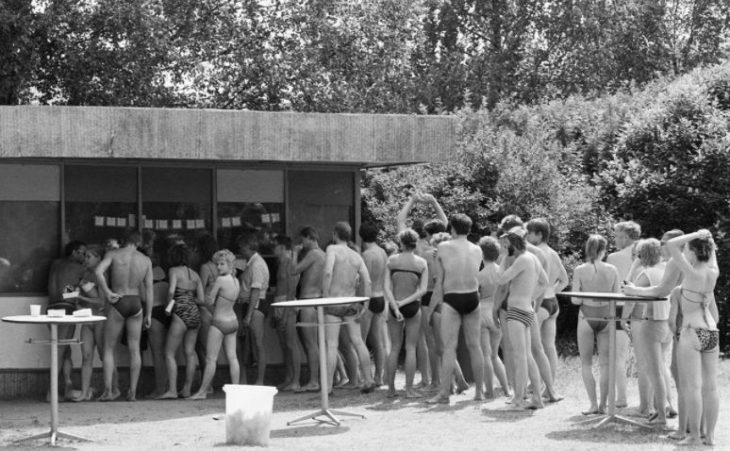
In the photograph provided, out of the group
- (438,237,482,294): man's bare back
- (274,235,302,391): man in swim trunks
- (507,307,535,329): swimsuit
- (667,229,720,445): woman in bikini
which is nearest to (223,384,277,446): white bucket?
(507,307,535,329): swimsuit

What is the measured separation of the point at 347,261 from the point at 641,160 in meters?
7.65

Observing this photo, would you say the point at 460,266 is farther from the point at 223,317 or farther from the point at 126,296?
the point at 126,296

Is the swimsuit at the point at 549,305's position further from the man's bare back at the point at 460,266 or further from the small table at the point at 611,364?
Answer: the small table at the point at 611,364

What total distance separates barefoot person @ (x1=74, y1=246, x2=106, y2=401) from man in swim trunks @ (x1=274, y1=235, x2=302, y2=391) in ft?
6.36

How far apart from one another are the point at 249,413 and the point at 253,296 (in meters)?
3.70

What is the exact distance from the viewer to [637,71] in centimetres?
3694

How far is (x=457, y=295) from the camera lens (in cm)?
1216

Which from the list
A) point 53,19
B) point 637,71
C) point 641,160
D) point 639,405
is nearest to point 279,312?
point 639,405

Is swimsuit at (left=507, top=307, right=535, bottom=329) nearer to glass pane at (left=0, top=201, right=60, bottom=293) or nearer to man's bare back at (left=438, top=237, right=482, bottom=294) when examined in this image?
man's bare back at (left=438, top=237, right=482, bottom=294)

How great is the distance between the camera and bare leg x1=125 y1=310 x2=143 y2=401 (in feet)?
43.5

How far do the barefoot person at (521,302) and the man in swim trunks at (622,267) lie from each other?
0.69 meters

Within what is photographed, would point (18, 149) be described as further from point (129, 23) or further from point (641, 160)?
point (129, 23)

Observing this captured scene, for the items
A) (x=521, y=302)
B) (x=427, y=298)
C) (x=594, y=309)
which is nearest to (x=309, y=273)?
(x=427, y=298)

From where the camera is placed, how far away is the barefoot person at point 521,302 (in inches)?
447
